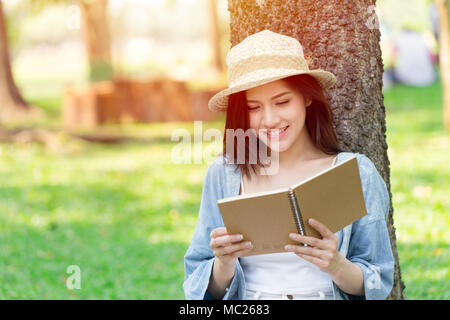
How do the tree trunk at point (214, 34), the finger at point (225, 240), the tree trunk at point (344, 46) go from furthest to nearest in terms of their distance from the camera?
the tree trunk at point (214, 34), the tree trunk at point (344, 46), the finger at point (225, 240)

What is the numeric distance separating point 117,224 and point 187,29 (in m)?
35.3

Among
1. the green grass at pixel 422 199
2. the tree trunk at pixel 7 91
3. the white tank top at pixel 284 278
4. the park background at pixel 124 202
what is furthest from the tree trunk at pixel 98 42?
the white tank top at pixel 284 278

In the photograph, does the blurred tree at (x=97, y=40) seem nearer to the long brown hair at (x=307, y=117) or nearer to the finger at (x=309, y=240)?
the long brown hair at (x=307, y=117)

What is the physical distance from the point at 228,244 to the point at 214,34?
18986mm

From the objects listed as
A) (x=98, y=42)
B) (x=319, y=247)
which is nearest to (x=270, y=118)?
(x=319, y=247)

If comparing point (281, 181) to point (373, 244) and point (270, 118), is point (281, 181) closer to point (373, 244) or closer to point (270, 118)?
point (270, 118)

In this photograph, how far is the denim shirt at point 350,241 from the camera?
2.58 metres

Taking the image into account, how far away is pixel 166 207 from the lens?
7328mm

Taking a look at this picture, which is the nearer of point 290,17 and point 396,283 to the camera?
point 290,17

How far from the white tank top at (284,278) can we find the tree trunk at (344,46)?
2.56 feet

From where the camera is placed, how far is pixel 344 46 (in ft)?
10.2

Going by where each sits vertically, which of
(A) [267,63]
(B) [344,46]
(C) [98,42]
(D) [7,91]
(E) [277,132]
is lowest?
(E) [277,132]
